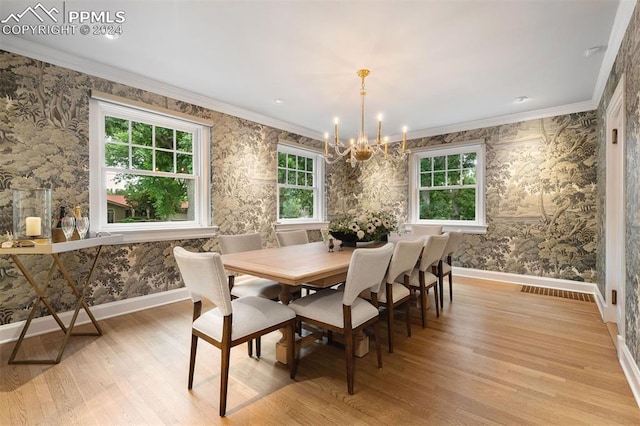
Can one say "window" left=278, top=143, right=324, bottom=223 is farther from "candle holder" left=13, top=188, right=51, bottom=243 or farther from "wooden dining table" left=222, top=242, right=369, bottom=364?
"candle holder" left=13, top=188, right=51, bottom=243

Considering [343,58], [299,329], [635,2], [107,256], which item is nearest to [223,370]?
[299,329]

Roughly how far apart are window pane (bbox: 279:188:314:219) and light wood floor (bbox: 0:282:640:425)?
266 centimetres

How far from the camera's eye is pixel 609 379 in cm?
193

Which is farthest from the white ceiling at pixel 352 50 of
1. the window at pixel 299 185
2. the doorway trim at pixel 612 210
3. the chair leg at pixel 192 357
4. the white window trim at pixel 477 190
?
the chair leg at pixel 192 357

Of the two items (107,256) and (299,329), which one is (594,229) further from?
(107,256)

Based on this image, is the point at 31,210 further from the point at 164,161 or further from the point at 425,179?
the point at 425,179

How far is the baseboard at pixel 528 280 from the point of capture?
153 inches

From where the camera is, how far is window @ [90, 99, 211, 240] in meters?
3.00

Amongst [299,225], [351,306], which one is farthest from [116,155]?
[351,306]

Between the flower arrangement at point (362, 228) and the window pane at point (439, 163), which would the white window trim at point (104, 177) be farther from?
the window pane at point (439, 163)

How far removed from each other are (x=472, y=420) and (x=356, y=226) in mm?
1623

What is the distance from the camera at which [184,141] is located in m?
3.70

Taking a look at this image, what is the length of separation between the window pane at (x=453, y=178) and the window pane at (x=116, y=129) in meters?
4.69

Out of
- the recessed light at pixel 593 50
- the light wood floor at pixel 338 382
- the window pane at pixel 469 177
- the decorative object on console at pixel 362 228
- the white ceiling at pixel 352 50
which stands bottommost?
the light wood floor at pixel 338 382
